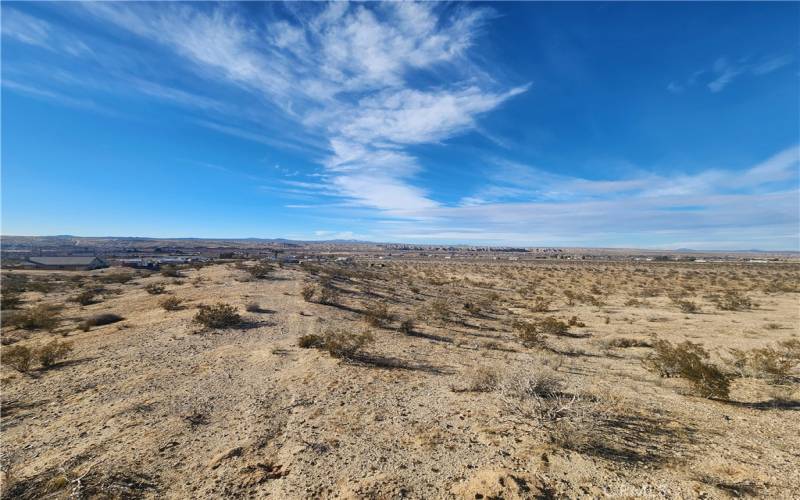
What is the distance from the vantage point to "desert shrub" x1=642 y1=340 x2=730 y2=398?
859 centimetres

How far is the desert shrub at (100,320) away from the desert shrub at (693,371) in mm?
21303

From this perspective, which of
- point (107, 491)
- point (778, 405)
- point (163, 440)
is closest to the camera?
point (107, 491)

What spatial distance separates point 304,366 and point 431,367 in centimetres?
391

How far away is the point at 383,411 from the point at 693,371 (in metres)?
8.17

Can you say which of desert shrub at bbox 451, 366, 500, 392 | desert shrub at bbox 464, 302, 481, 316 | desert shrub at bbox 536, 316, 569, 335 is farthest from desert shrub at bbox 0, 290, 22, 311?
desert shrub at bbox 536, 316, 569, 335

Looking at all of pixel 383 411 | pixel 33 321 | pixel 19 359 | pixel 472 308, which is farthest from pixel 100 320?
pixel 472 308

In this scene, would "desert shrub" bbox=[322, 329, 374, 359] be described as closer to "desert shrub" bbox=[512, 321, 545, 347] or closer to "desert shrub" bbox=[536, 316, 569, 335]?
"desert shrub" bbox=[512, 321, 545, 347]

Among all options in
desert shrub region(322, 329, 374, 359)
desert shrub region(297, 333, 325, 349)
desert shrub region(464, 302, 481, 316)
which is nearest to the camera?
desert shrub region(322, 329, 374, 359)

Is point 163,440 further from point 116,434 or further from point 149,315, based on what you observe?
point 149,315

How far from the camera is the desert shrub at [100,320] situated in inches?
582

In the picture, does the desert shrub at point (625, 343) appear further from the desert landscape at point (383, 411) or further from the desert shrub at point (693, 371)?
the desert shrub at point (693, 371)

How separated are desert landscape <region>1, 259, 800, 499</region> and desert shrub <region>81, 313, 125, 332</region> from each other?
13 cm

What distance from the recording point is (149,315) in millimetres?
17047

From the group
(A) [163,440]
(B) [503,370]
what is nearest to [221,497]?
(A) [163,440]
